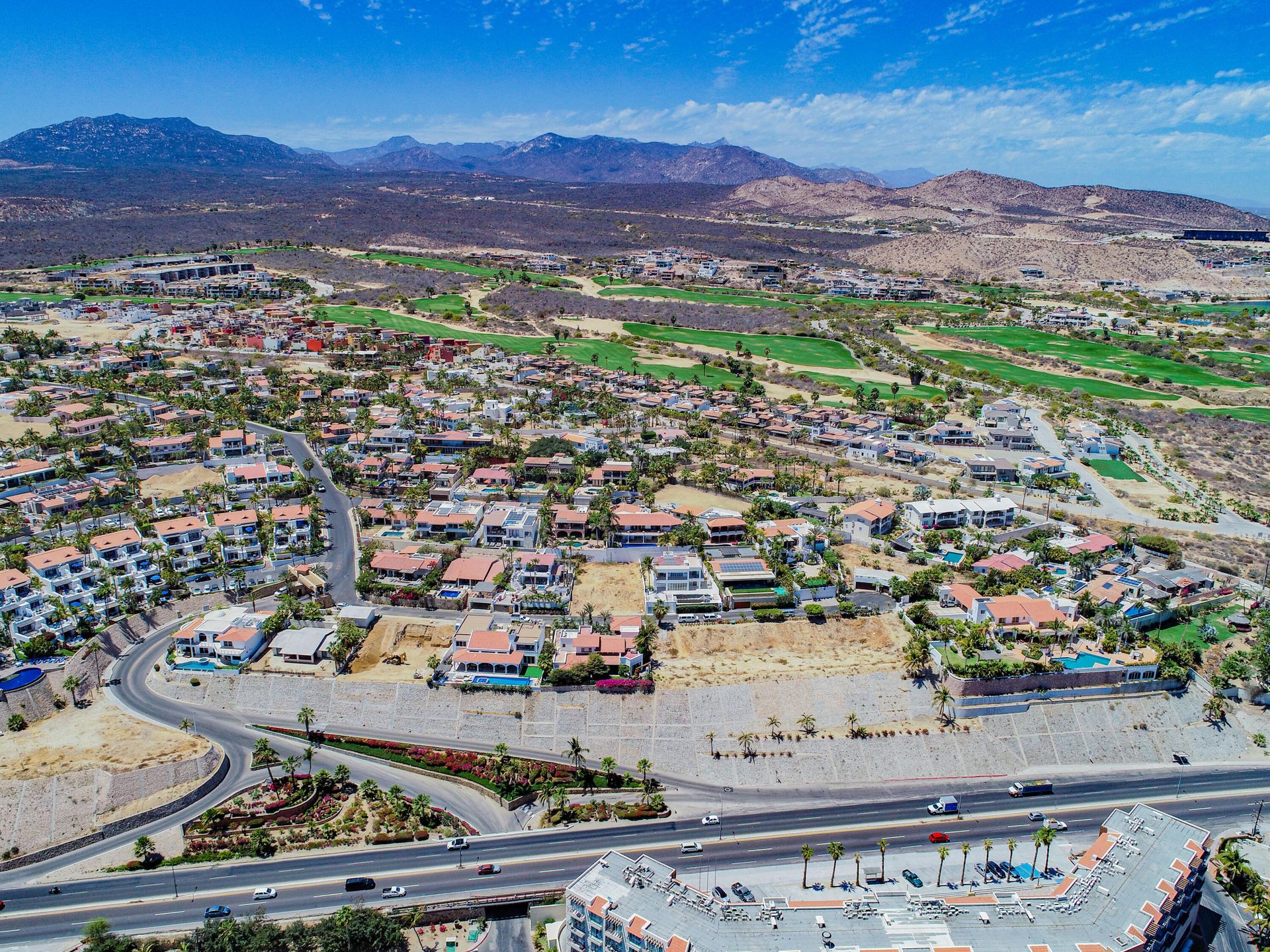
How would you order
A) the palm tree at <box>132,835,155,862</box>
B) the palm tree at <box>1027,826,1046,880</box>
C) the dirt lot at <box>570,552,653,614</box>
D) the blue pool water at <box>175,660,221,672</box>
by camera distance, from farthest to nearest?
the dirt lot at <box>570,552,653,614</box> → the blue pool water at <box>175,660,221,672</box> → the palm tree at <box>132,835,155,862</box> → the palm tree at <box>1027,826,1046,880</box>

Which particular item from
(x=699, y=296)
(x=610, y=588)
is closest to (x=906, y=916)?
(x=610, y=588)

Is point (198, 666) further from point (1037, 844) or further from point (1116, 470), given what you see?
point (1116, 470)

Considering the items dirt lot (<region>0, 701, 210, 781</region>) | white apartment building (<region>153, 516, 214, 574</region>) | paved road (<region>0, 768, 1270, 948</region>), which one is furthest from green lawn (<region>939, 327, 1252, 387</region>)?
dirt lot (<region>0, 701, 210, 781</region>)

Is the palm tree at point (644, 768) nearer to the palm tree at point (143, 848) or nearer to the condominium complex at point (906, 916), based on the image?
the condominium complex at point (906, 916)

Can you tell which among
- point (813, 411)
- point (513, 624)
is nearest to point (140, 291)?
point (813, 411)

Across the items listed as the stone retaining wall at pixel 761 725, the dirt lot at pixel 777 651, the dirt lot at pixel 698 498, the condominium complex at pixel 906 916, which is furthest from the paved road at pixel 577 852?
the dirt lot at pixel 698 498

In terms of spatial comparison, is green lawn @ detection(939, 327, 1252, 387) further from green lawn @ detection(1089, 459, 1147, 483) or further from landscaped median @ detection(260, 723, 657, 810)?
landscaped median @ detection(260, 723, 657, 810)
